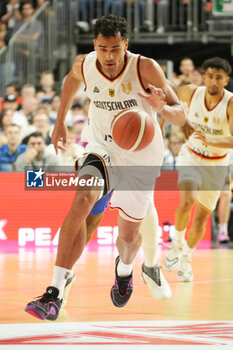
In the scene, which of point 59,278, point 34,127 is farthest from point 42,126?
point 59,278

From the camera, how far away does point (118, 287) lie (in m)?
6.01

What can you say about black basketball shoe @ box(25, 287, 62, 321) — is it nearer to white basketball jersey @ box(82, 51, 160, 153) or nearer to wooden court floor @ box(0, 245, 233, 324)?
wooden court floor @ box(0, 245, 233, 324)

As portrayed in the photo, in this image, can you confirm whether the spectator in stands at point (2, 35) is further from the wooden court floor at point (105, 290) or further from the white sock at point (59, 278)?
the white sock at point (59, 278)

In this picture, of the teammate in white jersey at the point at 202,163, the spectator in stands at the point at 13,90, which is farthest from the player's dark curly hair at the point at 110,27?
the spectator in stands at the point at 13,90

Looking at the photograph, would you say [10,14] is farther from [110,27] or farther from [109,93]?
[110,27]

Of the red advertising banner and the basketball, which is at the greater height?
the basketball

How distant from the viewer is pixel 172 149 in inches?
494

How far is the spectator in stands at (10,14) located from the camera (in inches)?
619

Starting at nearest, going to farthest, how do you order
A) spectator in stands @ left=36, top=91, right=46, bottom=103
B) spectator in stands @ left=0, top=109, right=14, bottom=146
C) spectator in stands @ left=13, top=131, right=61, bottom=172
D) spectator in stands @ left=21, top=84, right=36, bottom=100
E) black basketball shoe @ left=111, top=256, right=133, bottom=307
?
1. black basketball shoe @ left=111, top=256, right=133, bottom=307
2. spectator in stands @ left=13, top=131, right=61, bottom=172
3. spectator in stands @ left=0, top=109, right=14, bottom=146
4. spectator in stands @ left=21, top=84, right=36, bottom=100
5. spectator in stands @ left=36, top=91, right=46, bottom=103

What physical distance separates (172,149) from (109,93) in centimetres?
707

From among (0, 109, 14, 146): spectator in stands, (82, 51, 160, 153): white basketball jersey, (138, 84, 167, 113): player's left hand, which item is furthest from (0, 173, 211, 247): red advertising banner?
(138, 84, 167, 113): player's left hand

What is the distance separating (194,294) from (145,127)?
7.48ft

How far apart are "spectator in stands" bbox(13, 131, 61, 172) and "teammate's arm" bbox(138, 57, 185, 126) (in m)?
5.81

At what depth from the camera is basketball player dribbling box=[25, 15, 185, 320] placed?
4.96 metres
